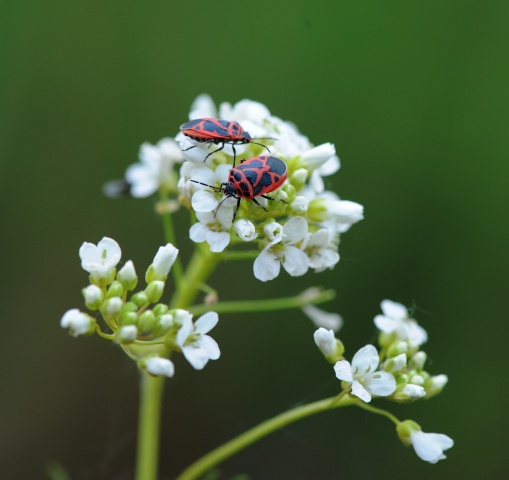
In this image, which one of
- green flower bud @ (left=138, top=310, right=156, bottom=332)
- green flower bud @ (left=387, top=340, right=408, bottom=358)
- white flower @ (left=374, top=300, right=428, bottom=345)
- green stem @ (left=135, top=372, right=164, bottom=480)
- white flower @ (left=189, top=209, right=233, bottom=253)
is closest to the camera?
green flower bud @ (left=138, top=310, right=156, bottom=332)

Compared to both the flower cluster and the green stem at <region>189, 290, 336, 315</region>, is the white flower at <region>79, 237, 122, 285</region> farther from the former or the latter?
the green stem at <region>189, 290, 336, 315</region>

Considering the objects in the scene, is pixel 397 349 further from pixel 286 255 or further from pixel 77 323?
pixel 77 323

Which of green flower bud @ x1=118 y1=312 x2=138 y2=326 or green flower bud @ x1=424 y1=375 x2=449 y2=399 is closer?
green flower bud @ x1=118 y1=312 x2=138 y2=326

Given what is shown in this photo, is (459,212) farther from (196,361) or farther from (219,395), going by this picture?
(196,361)

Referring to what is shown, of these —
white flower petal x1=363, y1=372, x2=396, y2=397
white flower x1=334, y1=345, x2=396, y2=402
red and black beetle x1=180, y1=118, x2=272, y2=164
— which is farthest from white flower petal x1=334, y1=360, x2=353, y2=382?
red and black beetle x1=180, y1=118, x2=272, y2=164

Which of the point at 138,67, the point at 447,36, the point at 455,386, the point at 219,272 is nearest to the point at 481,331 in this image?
the point at 455,386

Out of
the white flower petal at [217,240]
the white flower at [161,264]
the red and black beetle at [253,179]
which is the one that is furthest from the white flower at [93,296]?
the red and black beetle at [253,179]
